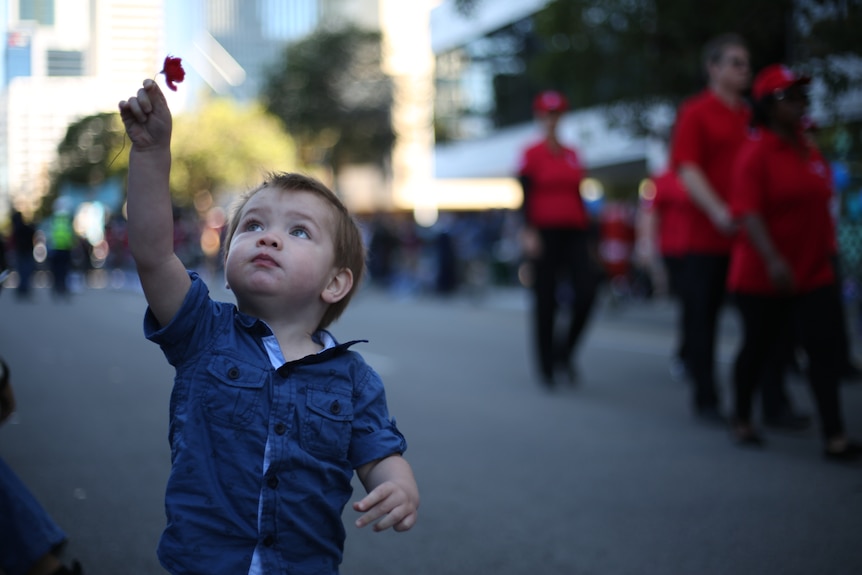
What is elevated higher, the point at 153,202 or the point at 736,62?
the point at 736,62

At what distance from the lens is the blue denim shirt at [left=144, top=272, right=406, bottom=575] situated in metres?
2.40

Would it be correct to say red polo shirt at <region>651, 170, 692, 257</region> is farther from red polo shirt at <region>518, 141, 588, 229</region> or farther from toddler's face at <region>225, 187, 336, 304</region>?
toddler's face at <region>225, 187, 336, 304</region>

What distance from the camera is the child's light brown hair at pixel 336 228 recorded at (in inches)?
102

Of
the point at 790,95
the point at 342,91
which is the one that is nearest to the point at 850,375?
the point at 790,95

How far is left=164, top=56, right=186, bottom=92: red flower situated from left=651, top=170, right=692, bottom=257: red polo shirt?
6315mm

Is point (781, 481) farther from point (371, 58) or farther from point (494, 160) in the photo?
point (371, 58)

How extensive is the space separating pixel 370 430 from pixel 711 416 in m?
4.55

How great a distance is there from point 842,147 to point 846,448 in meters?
11.1

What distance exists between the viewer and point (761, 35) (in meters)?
12.9

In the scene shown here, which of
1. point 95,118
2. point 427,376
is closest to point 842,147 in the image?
point 427,376

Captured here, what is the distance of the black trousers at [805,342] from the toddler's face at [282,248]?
361 centimetres

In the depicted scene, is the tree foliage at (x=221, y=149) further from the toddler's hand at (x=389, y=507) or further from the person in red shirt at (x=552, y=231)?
→ the toddler's hand at (x=389, y=507)

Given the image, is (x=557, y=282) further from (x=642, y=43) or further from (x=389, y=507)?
(x=642, y=43)

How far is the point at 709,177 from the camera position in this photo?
22.0 feet
